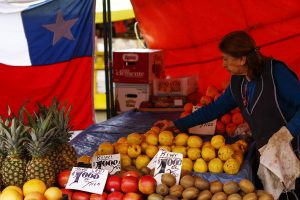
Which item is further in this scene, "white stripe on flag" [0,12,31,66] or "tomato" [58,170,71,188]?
"white stripe on flag" [0,12,31,66]

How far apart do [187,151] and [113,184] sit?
0.89m

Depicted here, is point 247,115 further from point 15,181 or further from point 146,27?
point 146,27

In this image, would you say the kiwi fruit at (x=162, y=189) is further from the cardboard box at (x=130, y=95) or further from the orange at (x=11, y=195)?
the cardboard box at (x=130, y=95)

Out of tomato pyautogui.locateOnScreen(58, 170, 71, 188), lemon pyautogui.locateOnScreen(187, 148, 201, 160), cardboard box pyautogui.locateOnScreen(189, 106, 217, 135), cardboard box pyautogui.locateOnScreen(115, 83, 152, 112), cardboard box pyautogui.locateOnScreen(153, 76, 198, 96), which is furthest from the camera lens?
cardboard box pyautogui.locateOnScreen(115, 83, 152, 112)

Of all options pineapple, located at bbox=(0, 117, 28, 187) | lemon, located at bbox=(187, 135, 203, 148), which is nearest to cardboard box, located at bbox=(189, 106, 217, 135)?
lemon, located at bbox=(187, 135, 203, 148)

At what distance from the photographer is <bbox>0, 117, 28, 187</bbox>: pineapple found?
8.21 ft

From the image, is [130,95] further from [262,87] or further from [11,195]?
[11,195]

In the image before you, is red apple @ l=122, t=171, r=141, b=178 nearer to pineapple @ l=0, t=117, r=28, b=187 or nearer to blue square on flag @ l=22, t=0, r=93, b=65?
pineapple @ l=0, t=117, r=28, b=187

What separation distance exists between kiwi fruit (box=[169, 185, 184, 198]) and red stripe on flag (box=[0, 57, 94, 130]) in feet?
10.5

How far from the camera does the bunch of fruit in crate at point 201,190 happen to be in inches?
93.4

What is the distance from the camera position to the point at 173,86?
17.6 ft

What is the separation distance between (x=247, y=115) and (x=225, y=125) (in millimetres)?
929

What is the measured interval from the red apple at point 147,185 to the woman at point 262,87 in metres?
1.03

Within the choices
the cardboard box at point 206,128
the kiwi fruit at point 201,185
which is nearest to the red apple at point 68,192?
the kiwi fruit at point 201,185
